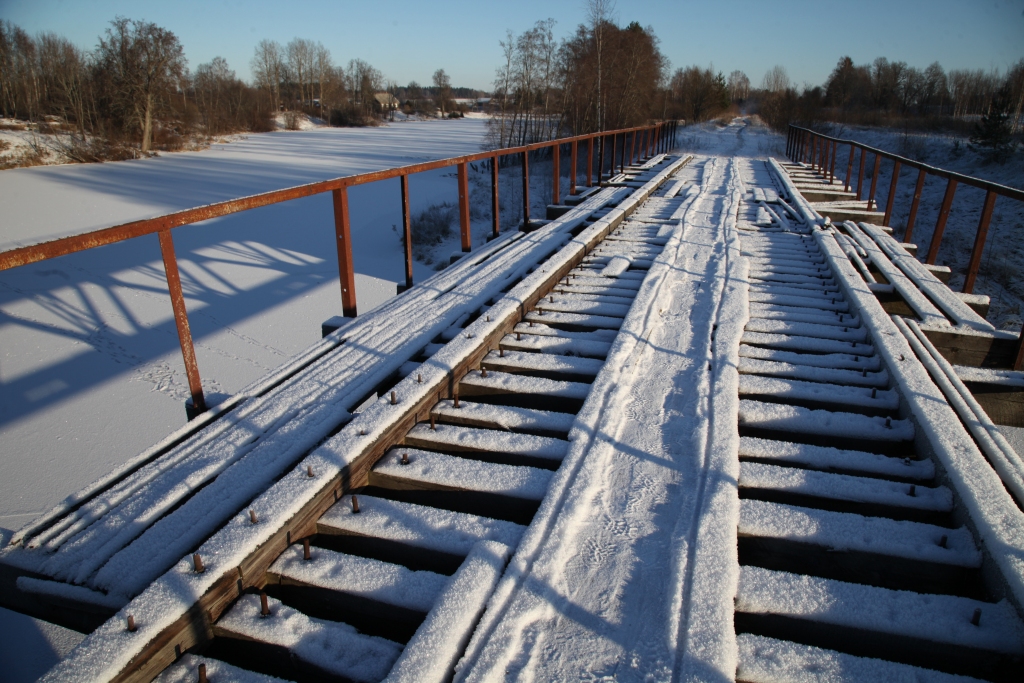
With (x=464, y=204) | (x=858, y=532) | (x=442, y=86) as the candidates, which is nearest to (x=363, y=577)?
(x=858, y=532)

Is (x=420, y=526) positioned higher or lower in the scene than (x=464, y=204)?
lower

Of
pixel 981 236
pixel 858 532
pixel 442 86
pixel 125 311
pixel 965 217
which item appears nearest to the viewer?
pixel 858 532

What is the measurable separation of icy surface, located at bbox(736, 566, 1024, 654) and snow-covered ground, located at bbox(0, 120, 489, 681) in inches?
102

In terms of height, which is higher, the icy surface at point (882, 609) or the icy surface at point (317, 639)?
the icy surface at point (882, 609)

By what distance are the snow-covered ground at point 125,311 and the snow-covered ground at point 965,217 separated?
14943 mm

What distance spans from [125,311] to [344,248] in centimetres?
1093

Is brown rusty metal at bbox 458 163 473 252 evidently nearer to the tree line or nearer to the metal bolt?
the metal bolt

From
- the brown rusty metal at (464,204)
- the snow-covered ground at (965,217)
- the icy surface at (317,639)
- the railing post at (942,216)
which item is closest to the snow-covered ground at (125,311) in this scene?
the icy surface at (317,639)

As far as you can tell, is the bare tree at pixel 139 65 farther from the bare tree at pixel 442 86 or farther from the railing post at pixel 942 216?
the bare tree at pixel 442 86

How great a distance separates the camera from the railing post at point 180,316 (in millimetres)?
2688

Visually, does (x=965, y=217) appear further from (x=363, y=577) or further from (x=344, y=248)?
(x=363, y=577)

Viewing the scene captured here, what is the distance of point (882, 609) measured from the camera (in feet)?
5.61

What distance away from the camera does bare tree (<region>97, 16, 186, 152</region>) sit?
1280 inches

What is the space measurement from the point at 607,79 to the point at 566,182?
40.6 ft
